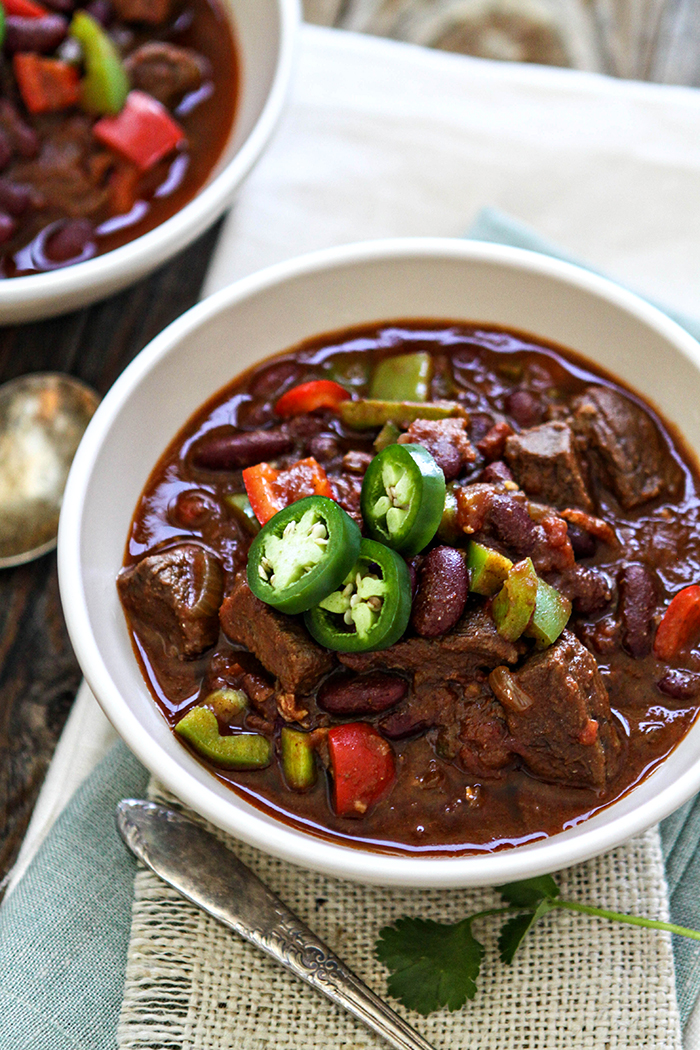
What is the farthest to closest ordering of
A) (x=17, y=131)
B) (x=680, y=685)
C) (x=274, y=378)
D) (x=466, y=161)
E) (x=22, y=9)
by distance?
(x=466, y=161)
(x=22, y=9)
(x=17, y=131)
(x=274, y=378)
(x=680, y=685)

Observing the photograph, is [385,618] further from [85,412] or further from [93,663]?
[85,412]

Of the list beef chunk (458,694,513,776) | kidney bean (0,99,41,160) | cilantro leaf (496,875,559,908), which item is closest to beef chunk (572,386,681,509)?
beef chunk (458,694,513,776)

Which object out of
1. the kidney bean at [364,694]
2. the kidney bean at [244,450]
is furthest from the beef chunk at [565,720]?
the kidney bean at [244,450]

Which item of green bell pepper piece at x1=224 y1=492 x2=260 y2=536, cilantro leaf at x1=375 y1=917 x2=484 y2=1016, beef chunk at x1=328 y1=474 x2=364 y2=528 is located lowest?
cilantro leaf at x1=375 y1=917 x2=484 y2=1016

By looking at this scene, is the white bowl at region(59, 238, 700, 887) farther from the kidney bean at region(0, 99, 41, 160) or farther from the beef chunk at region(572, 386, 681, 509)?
the kidney bean at region(0, 99, 41, 160)

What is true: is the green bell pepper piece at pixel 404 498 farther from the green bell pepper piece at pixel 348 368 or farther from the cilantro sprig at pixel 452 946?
the cilantro sprig at pixel 452 946

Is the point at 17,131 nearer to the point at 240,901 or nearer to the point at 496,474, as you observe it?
the point at 496,474

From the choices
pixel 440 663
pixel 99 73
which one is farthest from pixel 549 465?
pixel 99 73

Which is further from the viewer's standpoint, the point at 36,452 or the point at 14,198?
the point at 36,452
